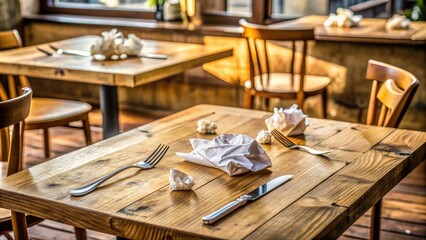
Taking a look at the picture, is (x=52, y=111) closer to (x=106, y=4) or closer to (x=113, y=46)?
(x=113, y=46)

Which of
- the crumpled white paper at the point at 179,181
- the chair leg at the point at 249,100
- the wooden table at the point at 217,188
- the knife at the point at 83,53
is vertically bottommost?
the chair leg at the point at 249,100

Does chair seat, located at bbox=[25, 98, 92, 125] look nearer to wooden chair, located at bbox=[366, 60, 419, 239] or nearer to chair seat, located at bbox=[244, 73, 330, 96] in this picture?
chair seat, located at bbox=[244, 73, 330, 96]

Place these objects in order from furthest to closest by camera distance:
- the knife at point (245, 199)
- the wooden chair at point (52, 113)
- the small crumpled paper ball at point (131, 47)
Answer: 1. the small crumpled paper ball at point (131, 47)
2. the wooden chair at point (52, 113)
3. the knife at point (245, 199)

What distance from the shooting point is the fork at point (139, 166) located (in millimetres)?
1759

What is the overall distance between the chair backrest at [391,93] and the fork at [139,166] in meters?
0.89

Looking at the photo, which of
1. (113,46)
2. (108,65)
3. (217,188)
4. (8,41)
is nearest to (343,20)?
(113,46)

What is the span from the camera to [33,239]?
3.32m

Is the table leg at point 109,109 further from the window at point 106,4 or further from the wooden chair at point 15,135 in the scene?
the window at point 106,4

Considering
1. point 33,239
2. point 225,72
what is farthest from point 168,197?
point 225,72

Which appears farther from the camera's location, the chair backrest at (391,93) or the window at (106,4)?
the window at (106,4)

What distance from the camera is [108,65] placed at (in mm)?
3635

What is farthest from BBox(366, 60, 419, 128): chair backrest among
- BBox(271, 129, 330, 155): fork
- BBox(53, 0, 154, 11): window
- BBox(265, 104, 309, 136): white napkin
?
BBox(53, 0, 154, 11): window

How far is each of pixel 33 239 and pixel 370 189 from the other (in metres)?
1.97

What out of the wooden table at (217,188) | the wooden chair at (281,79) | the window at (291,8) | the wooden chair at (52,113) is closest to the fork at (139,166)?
the wooden table at (217,188)
